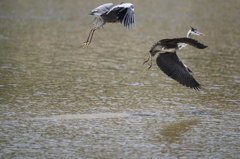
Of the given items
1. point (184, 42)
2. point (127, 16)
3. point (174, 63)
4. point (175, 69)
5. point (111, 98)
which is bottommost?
point (111, 98)

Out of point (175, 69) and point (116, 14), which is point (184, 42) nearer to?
point (175, 69)

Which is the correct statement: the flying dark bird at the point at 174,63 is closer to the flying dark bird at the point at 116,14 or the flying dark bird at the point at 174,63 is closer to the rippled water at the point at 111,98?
the rippled water at the point at 111,98

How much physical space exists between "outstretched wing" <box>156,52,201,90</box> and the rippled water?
774 millimetres

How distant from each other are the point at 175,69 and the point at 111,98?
2.12 meters

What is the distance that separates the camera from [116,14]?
12.4 meters

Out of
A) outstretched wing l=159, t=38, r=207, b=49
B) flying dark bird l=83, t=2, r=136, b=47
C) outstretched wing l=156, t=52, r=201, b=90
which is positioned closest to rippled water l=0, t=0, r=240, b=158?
outstretched wing l=156, t=52, r=201, b=90

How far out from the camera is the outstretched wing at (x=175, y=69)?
11898mm

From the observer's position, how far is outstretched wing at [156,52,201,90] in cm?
1190

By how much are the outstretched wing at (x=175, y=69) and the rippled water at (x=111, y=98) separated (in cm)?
77

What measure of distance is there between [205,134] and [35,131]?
149 inches

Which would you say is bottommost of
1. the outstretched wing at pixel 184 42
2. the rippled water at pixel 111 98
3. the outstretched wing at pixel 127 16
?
the rippled water at pixel 111 98

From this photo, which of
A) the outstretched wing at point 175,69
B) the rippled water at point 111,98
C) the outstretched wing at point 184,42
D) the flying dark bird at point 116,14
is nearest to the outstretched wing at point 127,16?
the flying dark bird at point 116,14

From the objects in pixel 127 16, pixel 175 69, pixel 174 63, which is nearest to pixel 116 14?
pixel 127 16

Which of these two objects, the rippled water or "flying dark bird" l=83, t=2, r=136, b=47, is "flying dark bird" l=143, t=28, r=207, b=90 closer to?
the rippled water
